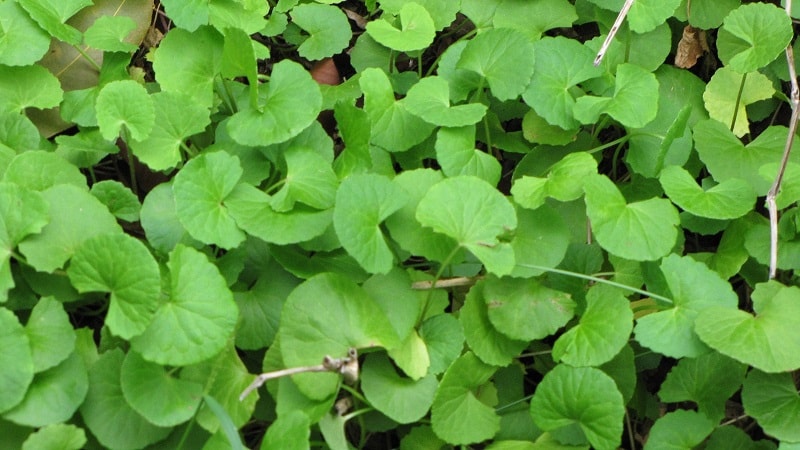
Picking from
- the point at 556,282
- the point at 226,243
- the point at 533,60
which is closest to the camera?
the point at 226,243

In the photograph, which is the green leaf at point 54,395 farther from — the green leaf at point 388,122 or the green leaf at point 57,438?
the green leaf at point 388,122

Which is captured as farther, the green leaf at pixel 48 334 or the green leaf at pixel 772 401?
the green leaf at pixel 772 401

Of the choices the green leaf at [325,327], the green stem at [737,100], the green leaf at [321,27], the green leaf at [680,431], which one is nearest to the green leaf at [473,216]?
the green leaf at [325,327]

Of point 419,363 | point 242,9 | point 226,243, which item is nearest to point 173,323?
point 226,243

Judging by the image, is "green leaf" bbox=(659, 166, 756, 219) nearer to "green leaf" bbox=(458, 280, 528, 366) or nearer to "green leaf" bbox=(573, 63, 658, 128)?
"green leaf" bbox=(573, 63, 658, 128)

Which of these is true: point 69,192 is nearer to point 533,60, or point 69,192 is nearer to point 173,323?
point 173,323
